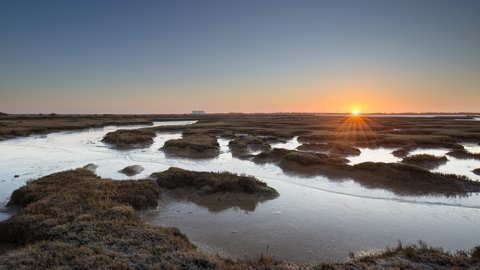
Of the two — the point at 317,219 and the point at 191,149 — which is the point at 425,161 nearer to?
the point at 317,219

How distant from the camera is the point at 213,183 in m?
17.8

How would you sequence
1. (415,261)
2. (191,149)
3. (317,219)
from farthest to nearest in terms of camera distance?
(191,149) < (317,219) < (415,261)

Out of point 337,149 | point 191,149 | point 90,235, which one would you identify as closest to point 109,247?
point 90,235

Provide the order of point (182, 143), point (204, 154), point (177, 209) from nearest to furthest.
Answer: point (177, 209) → point (204, 154) → point (182, 143)

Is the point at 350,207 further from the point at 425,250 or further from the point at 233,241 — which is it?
the point at 233,241

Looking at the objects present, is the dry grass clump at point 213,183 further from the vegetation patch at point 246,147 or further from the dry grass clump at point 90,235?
the vegetation patch at point 246,147

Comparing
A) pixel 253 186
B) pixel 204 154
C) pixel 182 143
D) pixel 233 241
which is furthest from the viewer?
pixel 182 143

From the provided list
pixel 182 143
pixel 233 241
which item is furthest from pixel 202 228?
pixel 182 143

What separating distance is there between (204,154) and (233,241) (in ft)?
77.2

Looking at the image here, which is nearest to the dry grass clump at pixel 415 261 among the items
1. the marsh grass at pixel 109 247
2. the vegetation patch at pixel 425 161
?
the marsh grass at pixel 109 247

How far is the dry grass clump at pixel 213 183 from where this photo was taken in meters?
17.5

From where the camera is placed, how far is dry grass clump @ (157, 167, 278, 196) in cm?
1748

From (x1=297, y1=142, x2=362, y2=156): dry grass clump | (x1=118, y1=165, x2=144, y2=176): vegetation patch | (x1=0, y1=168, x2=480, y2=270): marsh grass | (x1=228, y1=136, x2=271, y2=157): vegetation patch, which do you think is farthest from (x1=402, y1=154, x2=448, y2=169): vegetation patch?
(x1=118, y1=165, x2=144, y2=176): vegetation patch

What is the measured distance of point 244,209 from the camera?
49.9 ft
